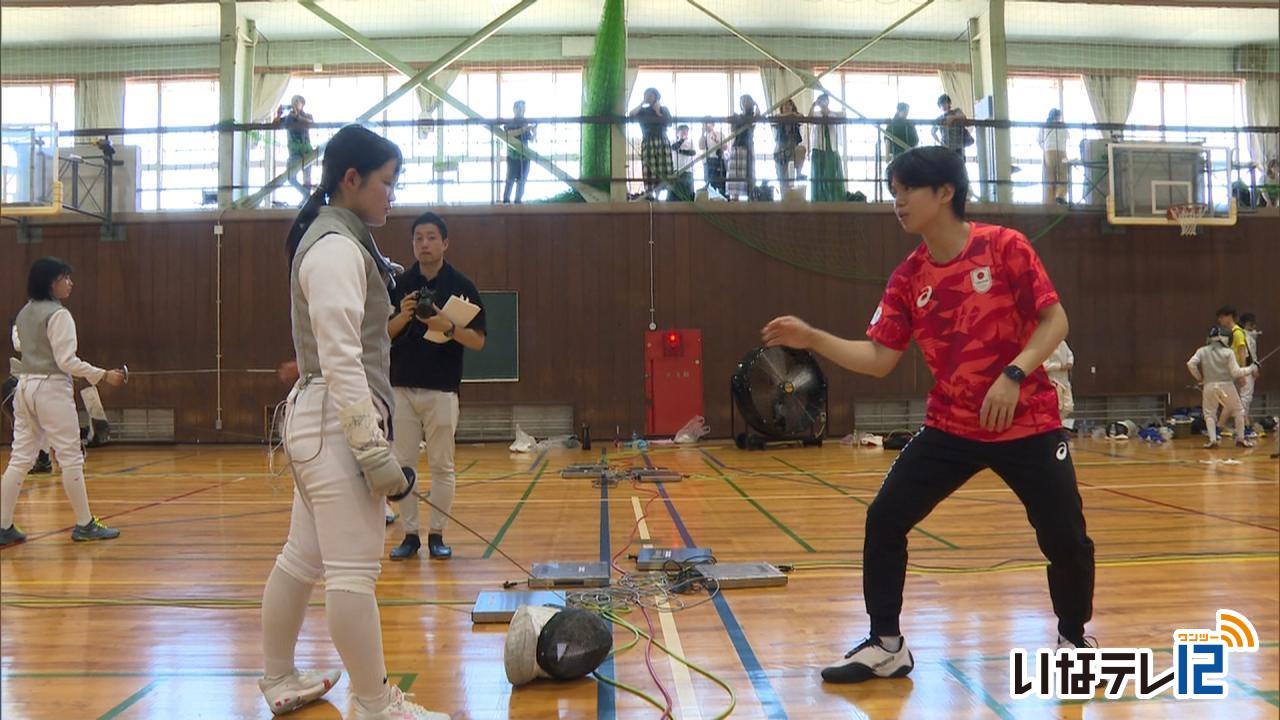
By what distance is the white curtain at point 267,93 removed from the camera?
15.2 meters

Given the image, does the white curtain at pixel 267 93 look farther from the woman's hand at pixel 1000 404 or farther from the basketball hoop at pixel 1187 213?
the woman's hand at pixel 1000 404

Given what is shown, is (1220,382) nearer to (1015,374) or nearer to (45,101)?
(1015,374)

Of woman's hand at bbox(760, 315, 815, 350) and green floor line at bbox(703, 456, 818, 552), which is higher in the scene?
woman's hand at bbox(760, 315, 815, 350)

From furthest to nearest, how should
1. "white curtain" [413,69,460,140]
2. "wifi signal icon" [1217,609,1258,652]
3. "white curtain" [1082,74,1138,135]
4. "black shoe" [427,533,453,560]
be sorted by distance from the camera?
"white curtain" [1082,74,1138,135] < "white curtain" [413,69,460,140] < "black shoe" [427,533,453,560] < "wifi signal icon" [1217,609,1258,652]

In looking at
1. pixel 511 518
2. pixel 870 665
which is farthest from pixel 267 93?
pixel 870 665

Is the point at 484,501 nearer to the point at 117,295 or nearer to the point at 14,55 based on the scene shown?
the point at 117,295

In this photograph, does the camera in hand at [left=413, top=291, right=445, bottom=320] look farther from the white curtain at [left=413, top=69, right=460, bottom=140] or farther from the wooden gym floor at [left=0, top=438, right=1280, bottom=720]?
the white curtain at [left=413, top=69, right=460, bottom=140]

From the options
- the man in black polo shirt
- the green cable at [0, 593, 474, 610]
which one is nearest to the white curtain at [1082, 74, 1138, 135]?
the man in black polo shirt

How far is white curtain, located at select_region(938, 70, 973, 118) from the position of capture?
49.1 feet

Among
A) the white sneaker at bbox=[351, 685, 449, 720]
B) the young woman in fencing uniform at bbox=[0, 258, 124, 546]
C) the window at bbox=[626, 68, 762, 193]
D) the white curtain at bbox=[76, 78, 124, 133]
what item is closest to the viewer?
the white sneaker at bbox=[351, 685, 449, 720]

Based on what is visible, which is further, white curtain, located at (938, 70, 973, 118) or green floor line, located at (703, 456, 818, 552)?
white curtain, located at (938, 70, 973, 118)

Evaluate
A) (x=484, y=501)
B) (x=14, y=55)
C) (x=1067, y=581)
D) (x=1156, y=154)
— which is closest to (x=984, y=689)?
(x=1067, y=581)

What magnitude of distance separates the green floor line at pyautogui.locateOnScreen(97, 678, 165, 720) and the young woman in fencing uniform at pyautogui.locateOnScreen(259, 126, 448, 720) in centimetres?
59

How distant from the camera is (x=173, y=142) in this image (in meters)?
12.8
